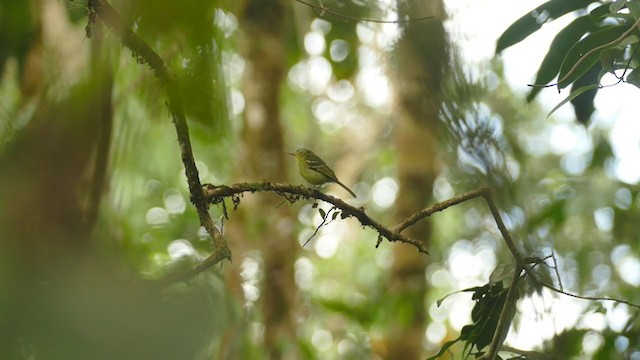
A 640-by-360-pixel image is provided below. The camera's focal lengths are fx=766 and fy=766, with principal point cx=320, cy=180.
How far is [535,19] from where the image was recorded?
1.63m

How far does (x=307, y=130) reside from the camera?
7.59 m

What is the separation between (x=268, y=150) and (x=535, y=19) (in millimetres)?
2119

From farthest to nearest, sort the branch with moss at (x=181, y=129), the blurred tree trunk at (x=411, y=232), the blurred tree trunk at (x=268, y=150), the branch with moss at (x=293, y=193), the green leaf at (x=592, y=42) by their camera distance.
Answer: the blurred tree trunk at (x=268, y=150) < the blurred tree trunk at (x=411, y=232) < the green leaf at (x=592, y=42) < the branch with moss at (x=293, y=193) < the branch with moss at (x=181, y=129)

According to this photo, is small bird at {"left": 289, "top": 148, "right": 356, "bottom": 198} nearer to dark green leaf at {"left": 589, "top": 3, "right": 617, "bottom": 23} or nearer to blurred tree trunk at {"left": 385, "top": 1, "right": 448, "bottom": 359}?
blurred tree trunk at {"left": 385, "top": 1, "right": 448, "bottom": 359}

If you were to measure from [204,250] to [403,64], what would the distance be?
658mm

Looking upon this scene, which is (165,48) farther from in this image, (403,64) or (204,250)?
(403,64)

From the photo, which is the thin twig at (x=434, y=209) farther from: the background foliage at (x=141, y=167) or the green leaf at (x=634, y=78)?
the green leaf at (x=634, y=78)

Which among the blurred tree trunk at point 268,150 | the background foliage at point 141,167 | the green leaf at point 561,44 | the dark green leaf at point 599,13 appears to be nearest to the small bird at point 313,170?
the background foliage at point 141,167

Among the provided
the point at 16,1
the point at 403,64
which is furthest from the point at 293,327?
the point at 16,1

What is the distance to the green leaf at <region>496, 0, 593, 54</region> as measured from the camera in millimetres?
1600

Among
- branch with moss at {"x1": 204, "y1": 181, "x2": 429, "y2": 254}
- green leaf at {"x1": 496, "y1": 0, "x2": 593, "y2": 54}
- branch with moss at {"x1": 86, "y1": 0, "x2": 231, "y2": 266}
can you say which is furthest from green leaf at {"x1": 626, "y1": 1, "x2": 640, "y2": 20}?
branch with moss at {"x1": 86, "y1": 0, "x2": 231, "y2": 266}

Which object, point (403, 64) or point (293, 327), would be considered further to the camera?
point (293, 327)

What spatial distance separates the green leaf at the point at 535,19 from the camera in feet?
5.25

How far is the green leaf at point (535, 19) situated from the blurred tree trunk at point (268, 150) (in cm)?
192
